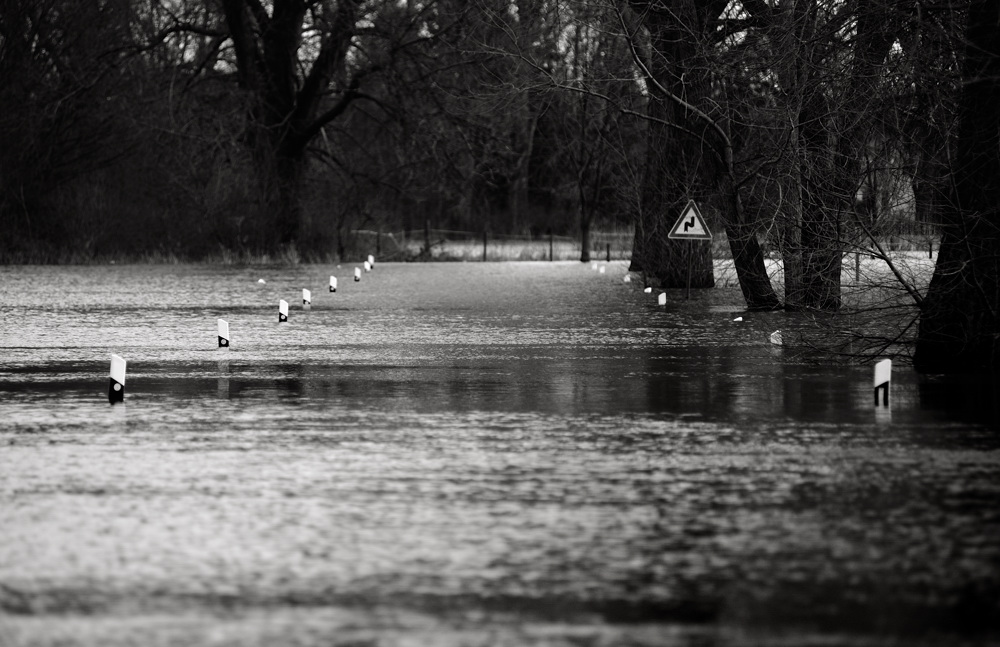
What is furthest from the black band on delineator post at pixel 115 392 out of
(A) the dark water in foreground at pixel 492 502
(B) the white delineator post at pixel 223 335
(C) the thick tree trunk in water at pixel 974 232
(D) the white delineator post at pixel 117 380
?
(C) the thick tree trunk in water at pixel 974 232

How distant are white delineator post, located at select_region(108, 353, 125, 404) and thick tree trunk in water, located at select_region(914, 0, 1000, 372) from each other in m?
8.55

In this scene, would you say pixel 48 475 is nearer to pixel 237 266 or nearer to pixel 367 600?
pixel 367 600

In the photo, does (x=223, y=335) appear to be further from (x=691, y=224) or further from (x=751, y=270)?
(x=691, y=224)

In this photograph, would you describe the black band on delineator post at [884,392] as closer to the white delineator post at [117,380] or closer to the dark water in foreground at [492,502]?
the dark water in foreground at [492,502]

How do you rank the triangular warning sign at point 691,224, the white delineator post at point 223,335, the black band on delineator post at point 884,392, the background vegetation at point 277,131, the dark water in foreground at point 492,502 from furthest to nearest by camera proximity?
the background vegetation at point 277,131
the triangular warning sign at point 691,224
the white delineator post at point 223,335
the black band on delineator post at point 884,392
the dark water in foreground at point 492,502

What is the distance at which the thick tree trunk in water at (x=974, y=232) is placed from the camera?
1734 cm

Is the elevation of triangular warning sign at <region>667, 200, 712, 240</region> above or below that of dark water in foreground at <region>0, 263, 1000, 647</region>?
above

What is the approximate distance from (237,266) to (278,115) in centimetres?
695

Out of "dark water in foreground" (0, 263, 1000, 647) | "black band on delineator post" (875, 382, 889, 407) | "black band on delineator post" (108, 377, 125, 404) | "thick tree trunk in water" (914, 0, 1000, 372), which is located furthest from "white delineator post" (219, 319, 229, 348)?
"black band on delineator post" (875, 382, 889, 407)

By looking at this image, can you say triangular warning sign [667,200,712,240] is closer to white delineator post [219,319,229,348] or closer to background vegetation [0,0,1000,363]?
background vegetation [0,0,1000,363]

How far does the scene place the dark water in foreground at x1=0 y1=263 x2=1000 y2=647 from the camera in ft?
22.2

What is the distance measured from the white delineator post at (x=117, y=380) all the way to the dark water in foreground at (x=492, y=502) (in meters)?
0.20

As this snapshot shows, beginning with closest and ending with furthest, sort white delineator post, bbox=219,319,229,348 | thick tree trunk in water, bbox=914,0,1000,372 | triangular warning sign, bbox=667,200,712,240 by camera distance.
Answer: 1. thick tree trunk in water, bbox=914,0,1000,372
2. white delineator post, bbox=219,319,229,348
3. triangular warning sign, bbox=667,200,712,240

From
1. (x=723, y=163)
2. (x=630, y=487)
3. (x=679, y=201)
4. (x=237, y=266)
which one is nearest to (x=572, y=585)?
(x=630, y=487)
